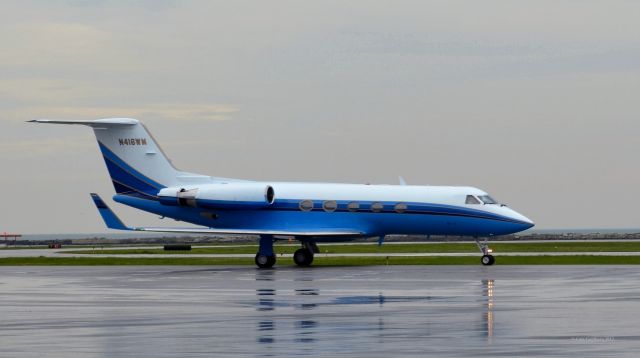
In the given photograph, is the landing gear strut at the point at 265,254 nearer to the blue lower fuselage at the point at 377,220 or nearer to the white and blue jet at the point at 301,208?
the white and blue jet at the point at 301,208

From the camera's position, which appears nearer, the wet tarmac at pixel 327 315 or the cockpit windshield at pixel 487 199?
the wet tarmac at pixel 327 315

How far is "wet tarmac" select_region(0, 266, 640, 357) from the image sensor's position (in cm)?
1716

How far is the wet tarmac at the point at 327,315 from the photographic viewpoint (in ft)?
56.3

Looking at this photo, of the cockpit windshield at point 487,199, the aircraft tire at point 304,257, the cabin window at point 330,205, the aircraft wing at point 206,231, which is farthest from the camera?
the aircraft tire at point 304,257

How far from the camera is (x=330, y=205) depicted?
5191cm

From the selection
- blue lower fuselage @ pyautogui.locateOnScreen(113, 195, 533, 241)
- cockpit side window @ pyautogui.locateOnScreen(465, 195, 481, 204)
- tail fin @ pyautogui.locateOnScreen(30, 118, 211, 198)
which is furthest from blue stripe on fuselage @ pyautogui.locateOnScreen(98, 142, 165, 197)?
cockpit side window @ pyautogui.locateOnScreen(465, 195, 481, 204)

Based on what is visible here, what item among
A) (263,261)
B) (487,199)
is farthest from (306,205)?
(487,199)

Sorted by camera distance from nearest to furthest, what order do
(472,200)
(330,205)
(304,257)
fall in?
(472,200) < (330,205) < (304,257)

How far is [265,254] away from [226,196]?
391cm

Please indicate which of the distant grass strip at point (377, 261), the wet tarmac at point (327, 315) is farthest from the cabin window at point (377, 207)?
the wet tarmac at point (327, 315)

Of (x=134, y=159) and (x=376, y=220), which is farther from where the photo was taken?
(x=134, y=159)

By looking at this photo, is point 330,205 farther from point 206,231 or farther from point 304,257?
point 206,231

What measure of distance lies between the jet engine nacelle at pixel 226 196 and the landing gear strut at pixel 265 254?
201 centimetres

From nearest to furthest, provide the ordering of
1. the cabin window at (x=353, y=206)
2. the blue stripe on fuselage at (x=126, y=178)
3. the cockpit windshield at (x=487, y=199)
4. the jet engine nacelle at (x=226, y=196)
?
1. the cockpit windshield at (x=487, y=199)
2. the cabin window at (x=353, y=206)
3. the jet engine nacelle at (x=226, y=196)
4. the blue stripe on fuselage at (x=126, y=178)
